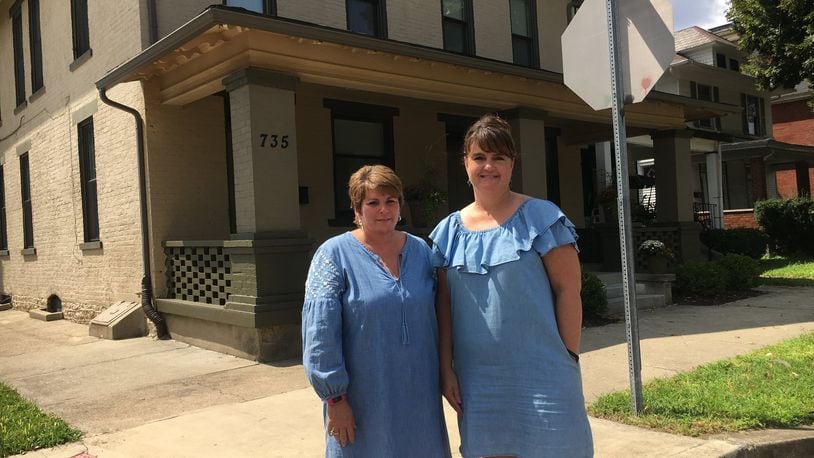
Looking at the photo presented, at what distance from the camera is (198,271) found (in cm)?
822

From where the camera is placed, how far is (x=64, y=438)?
4602 mm

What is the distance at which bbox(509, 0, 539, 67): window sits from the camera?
44.0ft

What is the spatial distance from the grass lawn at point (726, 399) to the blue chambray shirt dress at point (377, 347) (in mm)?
2536

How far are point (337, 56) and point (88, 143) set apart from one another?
565 cm

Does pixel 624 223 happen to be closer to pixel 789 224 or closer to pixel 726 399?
pixel 726 399

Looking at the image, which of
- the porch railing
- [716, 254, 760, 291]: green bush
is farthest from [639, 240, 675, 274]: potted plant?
the porch railing

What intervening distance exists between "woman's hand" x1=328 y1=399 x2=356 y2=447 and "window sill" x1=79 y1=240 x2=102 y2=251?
9.03m

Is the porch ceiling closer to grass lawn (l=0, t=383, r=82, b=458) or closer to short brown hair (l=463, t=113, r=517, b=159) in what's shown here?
grass lawn (l=0, t=383, r=82, b=458)

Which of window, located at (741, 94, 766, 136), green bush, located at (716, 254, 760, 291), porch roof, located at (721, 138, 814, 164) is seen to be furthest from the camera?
window, located at (741, 94, 766, 136)

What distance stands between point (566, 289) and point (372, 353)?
2.55 ft

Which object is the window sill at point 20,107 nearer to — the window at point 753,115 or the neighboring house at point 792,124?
the window at point 753,115

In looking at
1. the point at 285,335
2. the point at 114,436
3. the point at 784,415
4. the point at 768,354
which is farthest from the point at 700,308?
the point at 114,436

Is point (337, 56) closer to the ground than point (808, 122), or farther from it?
closer to the ground

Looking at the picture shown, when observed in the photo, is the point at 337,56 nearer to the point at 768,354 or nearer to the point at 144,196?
the point at 144,196
